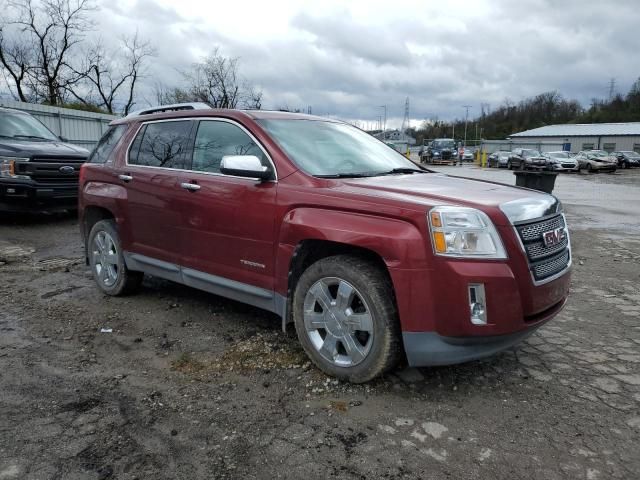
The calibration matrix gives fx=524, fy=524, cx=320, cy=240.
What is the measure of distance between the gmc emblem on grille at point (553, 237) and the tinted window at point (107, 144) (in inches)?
156

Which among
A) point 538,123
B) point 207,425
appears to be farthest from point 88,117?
point 538,123

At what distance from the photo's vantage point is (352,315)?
3.23 meters

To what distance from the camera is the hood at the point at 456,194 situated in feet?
9.96

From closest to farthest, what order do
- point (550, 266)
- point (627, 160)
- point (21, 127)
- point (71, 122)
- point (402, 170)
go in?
1. point (550, 266)
2. point (402, 170)
3. point (21, 127)
4. point (71, 122)
5. point (627, 160)

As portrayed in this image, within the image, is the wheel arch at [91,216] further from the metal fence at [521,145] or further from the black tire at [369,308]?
the metal fence at [521,145]

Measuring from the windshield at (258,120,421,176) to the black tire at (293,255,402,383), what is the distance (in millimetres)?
738

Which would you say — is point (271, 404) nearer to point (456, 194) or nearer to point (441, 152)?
point (456, 194)

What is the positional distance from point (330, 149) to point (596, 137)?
72.9 meters

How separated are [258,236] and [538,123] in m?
105

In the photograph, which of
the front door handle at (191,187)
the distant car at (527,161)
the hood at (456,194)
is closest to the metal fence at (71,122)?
the front door handle at (191,187)

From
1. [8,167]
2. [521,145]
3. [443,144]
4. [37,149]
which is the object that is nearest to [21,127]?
[37,149]

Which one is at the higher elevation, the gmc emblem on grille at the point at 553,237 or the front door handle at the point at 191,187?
the front door handle at the point at 191,187

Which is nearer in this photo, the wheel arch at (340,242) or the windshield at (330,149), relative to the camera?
the wheel arch at (340,242)

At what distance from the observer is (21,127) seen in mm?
9961
